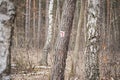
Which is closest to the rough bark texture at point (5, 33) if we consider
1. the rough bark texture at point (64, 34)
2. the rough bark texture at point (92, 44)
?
the rough bark texture at point (64, 34)

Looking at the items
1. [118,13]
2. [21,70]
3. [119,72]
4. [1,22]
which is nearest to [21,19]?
[118,13]

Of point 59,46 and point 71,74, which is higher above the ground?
point 59,46

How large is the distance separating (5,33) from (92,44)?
4.37 metres

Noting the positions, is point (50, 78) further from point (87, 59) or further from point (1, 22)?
point (1, 22)

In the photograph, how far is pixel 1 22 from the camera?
12.1 ft

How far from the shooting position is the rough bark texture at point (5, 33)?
144 inches

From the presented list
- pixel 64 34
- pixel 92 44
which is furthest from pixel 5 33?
pixel 92 44

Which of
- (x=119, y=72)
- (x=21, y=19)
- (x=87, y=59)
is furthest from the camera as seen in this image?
(x=21, y=19)

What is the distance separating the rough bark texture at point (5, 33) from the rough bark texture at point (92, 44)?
4258 millimetres

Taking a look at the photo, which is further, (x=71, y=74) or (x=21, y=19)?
(x=21, y=19)

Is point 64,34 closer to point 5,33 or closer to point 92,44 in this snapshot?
point 92,44

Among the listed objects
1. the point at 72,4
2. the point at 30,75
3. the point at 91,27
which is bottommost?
the point at 30,75

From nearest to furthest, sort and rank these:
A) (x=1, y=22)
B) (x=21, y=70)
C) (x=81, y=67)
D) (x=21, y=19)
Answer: (x=1, y=22) → (x=81, y=67) → (x=21, y=70) → (x=21, y=19)

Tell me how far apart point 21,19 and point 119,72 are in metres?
17.8
